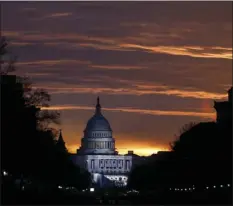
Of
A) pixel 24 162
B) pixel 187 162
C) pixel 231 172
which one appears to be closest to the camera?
pixel 24 162

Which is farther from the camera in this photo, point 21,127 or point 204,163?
point 204,163

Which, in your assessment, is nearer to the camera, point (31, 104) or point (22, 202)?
Result: point (22, 202)

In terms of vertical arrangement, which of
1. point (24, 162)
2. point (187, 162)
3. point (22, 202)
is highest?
point (187, 162)

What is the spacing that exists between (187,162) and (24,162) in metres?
45.7

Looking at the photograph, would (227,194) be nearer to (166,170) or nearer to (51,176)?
(51,176)

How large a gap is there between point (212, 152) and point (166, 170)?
5388 cm

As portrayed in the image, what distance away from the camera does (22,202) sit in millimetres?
94562

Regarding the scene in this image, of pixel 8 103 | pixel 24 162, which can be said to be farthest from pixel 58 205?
pixel 24 162

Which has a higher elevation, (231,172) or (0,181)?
(231,172)

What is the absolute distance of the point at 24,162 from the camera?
120m

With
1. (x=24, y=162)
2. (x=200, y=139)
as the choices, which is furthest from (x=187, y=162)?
(x=24, y=162)

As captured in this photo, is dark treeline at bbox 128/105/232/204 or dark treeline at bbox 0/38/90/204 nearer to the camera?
dark treeline at bbox 0/38/90/204

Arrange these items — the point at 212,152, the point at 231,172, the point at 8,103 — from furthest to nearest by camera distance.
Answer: the point at 212,152, the point at 231,172, the point at 8,103

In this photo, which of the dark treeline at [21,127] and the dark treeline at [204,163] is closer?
the dark treeline at [21,127]
